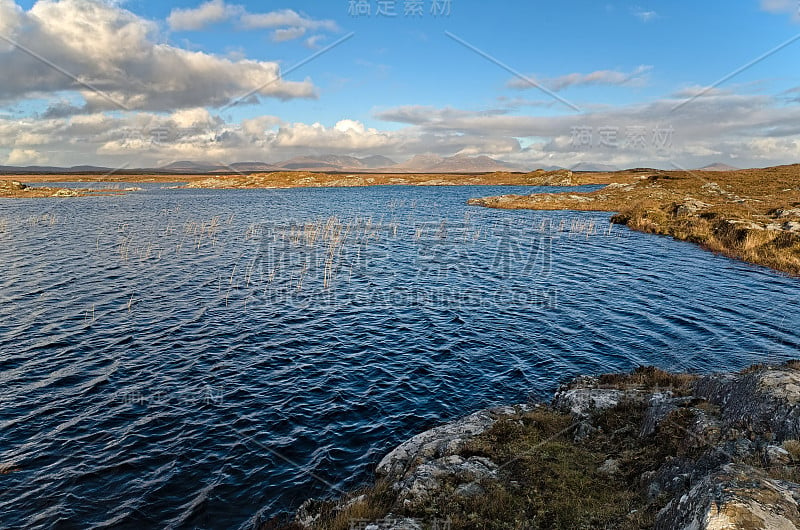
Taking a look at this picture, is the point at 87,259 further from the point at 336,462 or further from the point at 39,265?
the point at 336,462

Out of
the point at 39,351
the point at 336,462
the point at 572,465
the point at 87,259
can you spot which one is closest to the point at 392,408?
the point at 336,462

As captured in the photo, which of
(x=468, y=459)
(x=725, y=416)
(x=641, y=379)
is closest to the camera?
(x=725, y=416)

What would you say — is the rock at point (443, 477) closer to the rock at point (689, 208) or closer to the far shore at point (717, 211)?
the far shore at point (717, 211)

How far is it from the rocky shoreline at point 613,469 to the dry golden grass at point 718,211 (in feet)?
116

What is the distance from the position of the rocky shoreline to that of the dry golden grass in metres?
35.4

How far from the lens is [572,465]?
11406mm

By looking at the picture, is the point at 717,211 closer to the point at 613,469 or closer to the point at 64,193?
the point at 613,469

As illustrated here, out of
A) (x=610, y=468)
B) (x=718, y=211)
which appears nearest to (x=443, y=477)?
(x=610, y=468)

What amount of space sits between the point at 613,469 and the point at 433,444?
16.9 feet

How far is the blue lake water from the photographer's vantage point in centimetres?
1335

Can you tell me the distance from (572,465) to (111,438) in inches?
614

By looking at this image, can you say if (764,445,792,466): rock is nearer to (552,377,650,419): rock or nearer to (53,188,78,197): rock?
(552,377,650,419): rock

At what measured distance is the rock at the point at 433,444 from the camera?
1275cm

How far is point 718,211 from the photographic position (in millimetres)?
59500
